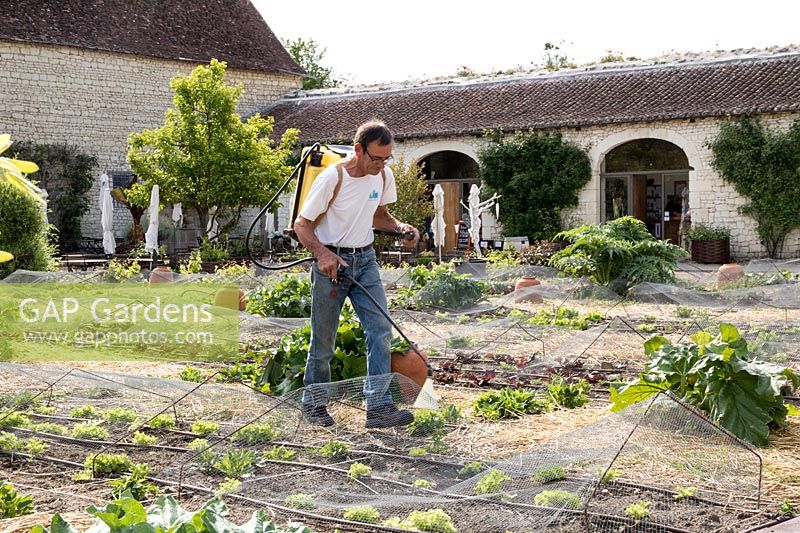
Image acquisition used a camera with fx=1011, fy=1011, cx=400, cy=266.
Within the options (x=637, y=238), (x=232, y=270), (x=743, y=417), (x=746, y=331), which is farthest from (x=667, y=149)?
(x=743, y=417)

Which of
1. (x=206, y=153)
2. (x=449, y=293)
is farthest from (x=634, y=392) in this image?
(x=206, y=153)

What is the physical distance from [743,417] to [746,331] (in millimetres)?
4414

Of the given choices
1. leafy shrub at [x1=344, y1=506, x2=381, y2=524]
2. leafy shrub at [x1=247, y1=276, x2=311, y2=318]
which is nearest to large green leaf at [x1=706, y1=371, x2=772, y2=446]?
leafy shrub at [x1=344, y1=506, x2=381, y2=524]

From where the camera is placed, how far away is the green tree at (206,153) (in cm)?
1955

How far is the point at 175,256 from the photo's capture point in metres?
18.8

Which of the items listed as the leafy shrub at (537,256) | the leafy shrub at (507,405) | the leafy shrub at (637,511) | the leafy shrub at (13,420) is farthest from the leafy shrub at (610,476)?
the leafy shrub at (537,256)

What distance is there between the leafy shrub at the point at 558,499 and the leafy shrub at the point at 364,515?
628 millimetres

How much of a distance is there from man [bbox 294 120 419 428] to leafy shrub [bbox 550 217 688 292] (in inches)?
318

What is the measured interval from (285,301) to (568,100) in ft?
51.8

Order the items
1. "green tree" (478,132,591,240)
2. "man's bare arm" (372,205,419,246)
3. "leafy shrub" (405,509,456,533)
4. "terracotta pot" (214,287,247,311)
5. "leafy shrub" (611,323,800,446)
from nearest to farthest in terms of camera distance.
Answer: "leafy shrub" (405,509,456,533) → "leafy shrub" (611,323,800,446) → "man's bare arm" (372,205,419,246) → "terracotta pot" (214,287,247,311) → "green tree" (478,132,591,240)

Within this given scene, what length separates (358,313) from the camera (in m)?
5.71

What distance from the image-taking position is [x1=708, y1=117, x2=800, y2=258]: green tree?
2069 cm

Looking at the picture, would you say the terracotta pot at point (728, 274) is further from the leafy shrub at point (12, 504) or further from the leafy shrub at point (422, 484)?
the leafy shrub at point (12, 504)

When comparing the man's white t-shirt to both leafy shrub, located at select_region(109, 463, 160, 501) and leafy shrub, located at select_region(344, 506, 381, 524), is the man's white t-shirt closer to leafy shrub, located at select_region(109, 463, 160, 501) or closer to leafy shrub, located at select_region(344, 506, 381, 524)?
leafy shrub, located at select_region(109, 463, 160, 501)
